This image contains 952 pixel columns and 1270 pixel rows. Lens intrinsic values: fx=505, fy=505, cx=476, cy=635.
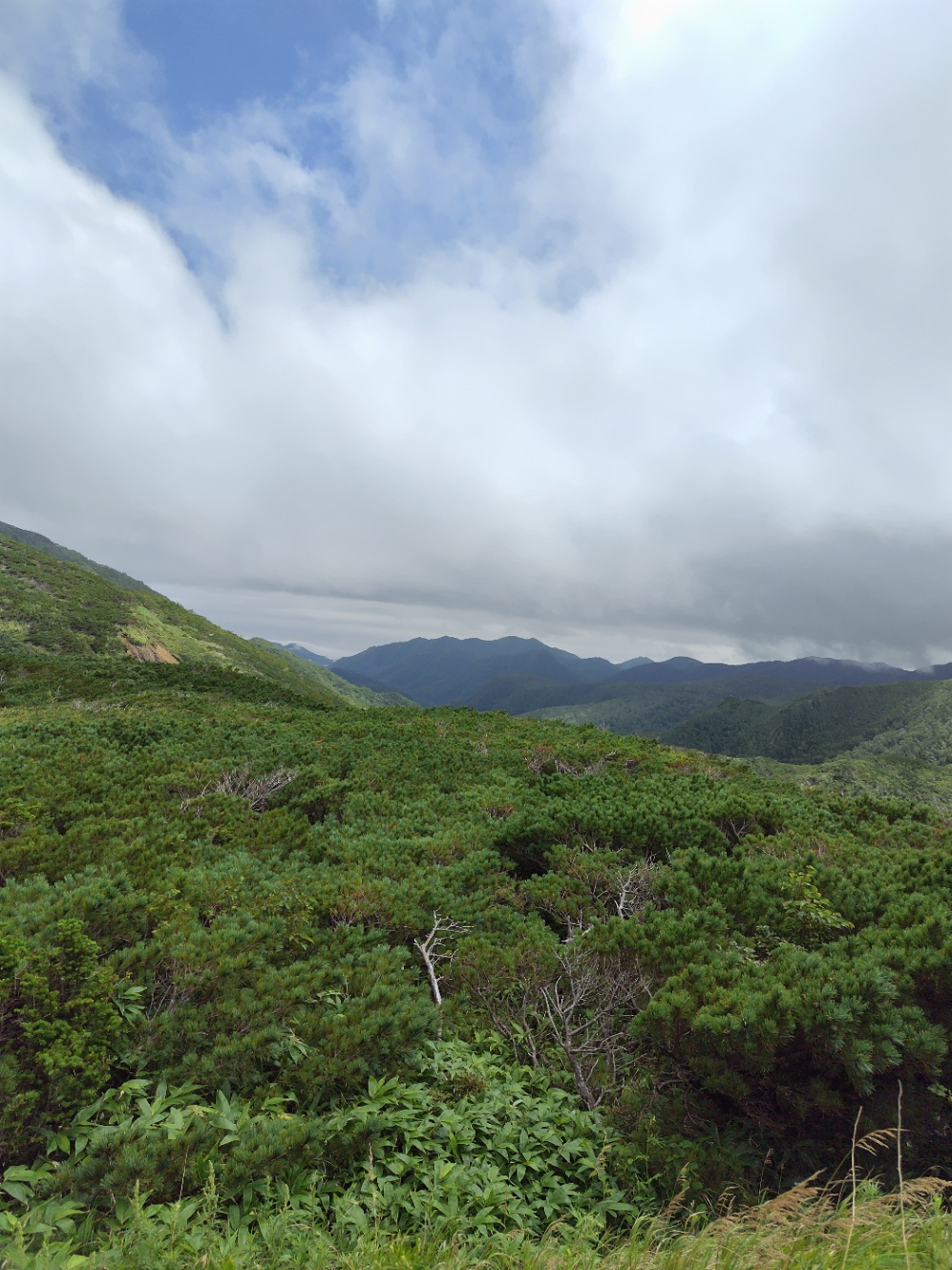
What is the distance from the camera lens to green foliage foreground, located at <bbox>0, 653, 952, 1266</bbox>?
154 inches

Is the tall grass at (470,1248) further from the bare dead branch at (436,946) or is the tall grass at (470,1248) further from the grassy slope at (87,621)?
the grassy slope at (87,621)

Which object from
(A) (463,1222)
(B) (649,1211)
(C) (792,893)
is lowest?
(B) (649,1211)

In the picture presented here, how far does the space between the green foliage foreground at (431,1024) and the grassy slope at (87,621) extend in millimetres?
24731

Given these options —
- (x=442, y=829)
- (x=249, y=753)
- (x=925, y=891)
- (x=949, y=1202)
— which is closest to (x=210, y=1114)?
(x=949, y=1202)

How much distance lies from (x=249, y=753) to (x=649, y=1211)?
13.1m

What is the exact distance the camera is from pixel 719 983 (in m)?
6.26

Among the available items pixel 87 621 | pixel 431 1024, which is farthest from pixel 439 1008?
pixel 87 621

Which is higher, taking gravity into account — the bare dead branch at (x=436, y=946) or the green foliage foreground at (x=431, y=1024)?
the green foliage foreground at (x=431, y=1024)

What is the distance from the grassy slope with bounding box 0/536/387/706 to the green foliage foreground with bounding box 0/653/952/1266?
81.1ft

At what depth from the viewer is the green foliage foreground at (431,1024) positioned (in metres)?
3.91

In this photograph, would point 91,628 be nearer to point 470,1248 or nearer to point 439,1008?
point 439,1008

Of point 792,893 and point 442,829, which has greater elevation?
point 792,893

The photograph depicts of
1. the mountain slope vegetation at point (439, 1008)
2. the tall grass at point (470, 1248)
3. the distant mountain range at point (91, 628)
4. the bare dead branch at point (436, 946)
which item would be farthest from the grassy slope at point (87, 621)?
the tall grass at point (470, 1248)

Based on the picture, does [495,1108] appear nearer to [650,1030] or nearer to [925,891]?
[650,1030]
